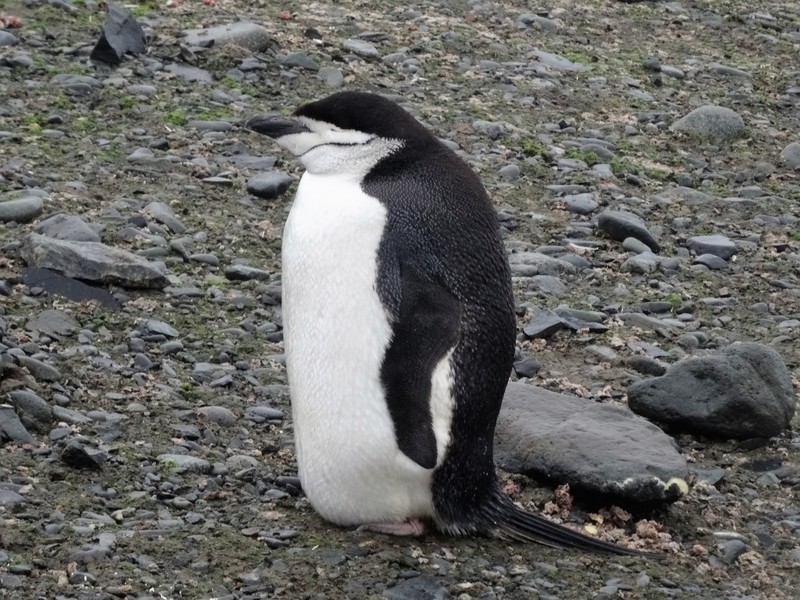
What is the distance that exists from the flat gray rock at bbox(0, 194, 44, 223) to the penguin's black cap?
6.80ft

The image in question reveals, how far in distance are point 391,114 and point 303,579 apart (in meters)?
1.26

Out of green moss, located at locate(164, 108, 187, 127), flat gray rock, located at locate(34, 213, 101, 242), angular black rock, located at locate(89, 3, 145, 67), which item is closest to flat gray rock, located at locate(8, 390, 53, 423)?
flat gray rock, located at locate(34, 213, 101, 242)

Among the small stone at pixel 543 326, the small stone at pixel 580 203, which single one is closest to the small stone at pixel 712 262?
the small stone at pixel 580 203

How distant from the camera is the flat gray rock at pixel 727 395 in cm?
456

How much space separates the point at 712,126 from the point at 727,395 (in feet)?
12.5

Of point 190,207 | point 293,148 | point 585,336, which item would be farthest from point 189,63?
point 293,148

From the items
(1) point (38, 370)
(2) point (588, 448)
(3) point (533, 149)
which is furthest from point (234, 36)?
(2) point (588, 448)

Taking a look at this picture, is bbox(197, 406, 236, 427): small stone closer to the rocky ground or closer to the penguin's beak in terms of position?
the rocky ground

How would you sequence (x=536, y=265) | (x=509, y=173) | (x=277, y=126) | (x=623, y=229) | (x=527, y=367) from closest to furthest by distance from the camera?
(x=277, y=126) < (x=527, y=367) < (x=536, y=265) < (x=623, y=229) < (x=509, y=173)

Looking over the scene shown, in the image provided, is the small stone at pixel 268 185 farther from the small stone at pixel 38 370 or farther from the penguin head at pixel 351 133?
the penguin head at pixel 351 133

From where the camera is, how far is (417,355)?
11.5 feet

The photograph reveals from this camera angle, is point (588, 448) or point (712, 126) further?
point (712, 126)

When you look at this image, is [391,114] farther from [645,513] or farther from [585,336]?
[585,336]

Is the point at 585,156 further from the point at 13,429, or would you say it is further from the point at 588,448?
the point at 13,429
